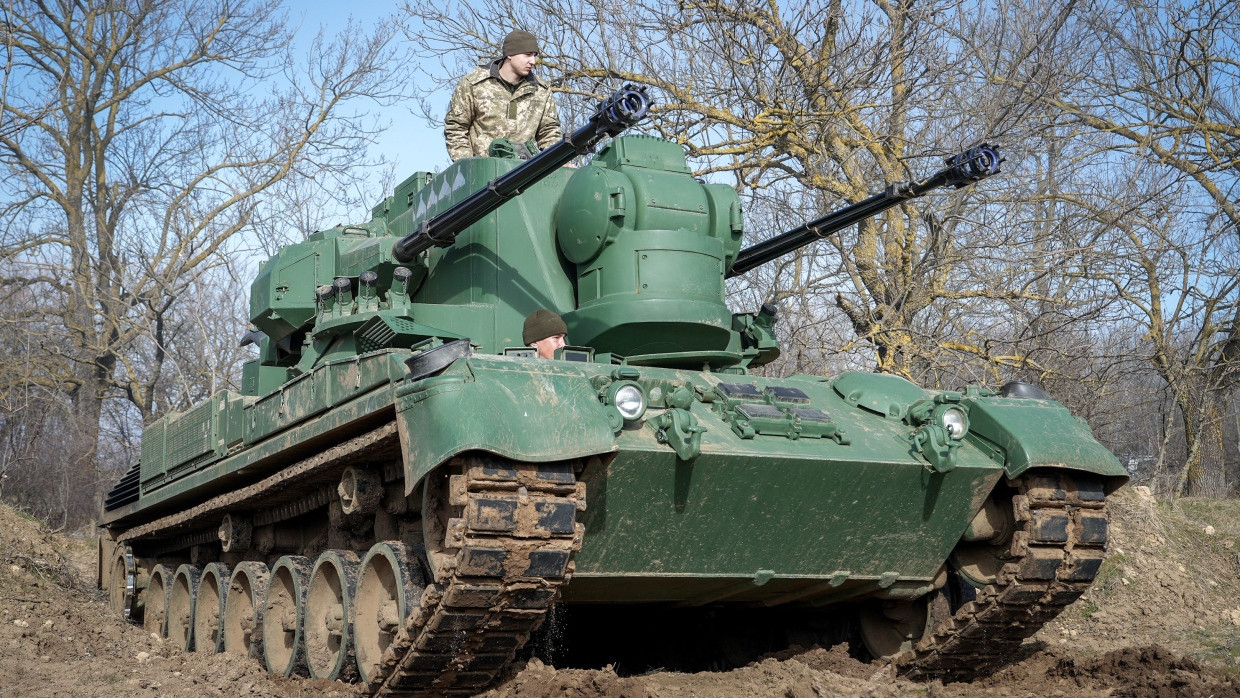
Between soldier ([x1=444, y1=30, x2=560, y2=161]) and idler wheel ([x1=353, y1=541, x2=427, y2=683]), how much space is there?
11.2ft

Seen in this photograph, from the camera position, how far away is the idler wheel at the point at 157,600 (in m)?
11.0

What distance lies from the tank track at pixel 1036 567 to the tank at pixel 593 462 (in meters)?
0.02

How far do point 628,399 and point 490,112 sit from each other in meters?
3.87

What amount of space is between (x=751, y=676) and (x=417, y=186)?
164 inches

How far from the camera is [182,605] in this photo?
10656mm

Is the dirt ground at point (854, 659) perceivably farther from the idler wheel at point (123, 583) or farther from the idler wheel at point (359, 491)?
the idler wheel at point (359, 491)

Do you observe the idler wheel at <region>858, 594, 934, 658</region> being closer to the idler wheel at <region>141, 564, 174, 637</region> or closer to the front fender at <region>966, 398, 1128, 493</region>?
the front fender at <region>966, 398, 1128, 493</region>

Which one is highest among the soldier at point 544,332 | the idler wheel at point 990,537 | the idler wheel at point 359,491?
the soldier at point 544,332

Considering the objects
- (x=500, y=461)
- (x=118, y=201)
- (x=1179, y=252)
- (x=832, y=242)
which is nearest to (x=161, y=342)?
(x=118, y=201)

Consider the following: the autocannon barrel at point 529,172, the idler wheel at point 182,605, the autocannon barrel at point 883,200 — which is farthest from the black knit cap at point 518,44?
the idler wheel at point 182,605

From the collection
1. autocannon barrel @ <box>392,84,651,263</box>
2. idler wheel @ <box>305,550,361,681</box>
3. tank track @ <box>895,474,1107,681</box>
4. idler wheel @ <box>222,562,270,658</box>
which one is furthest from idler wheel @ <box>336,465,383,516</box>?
tank track @ <box>895,474,1107,681</box>

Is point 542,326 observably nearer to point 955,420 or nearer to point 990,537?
point 955,420

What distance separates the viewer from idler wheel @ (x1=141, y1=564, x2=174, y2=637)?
10977 millimetres

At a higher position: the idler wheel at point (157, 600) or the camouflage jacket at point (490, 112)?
the camouflage jacket at point (490, 112)
